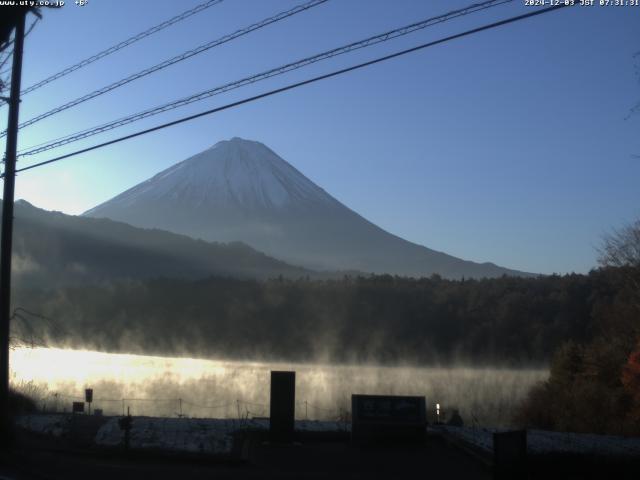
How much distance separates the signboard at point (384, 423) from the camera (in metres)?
21.0

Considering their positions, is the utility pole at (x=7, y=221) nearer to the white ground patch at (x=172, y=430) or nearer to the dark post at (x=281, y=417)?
the white ground patch at (x=172, y=430)

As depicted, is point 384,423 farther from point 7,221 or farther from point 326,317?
point 326,317

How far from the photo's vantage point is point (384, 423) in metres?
21.0

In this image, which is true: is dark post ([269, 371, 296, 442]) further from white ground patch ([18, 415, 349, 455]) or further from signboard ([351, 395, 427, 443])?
signboard ([351, 395, 427, 443])

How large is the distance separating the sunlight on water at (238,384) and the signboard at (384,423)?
1048 inches

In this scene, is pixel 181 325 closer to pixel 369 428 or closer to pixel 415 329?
pixel 415 329

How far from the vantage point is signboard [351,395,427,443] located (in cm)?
2100

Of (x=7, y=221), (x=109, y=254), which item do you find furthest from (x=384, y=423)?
(x=109, y=254)

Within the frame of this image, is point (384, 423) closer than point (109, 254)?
Yes

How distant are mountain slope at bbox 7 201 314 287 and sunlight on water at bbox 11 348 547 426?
25.6 meters

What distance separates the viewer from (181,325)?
126 metres

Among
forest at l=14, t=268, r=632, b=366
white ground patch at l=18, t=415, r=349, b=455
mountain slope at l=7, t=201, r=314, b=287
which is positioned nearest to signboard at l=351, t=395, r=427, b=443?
white ground patch at l=18, t=415, r=349, b=455

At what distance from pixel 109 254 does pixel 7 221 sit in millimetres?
133439

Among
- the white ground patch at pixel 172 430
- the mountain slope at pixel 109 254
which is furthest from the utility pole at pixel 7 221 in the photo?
the mountain slope at pixel 109 254
